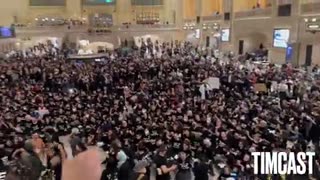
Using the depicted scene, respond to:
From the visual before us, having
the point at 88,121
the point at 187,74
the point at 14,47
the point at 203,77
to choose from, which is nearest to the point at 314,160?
the point at 88,121

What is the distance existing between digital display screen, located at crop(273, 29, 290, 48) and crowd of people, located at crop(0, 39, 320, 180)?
30.1 feet

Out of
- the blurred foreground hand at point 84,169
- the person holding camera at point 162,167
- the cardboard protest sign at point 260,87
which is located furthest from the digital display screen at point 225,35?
the blurred foreground hand at point 84,169

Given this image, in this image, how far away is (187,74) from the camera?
79.8 ft

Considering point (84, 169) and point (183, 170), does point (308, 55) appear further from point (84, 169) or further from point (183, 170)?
point (84, 169)

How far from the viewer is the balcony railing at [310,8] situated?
2739 centimetres

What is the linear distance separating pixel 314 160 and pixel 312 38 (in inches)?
769

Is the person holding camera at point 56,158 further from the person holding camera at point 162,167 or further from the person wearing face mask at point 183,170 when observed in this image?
the person wearing face mask at point 183,170

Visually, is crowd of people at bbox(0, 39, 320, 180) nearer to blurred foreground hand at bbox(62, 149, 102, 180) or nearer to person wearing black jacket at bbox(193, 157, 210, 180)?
person wearing black jacket at bbox(193, 157, 210, 180)

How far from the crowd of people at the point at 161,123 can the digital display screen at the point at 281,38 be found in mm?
9188

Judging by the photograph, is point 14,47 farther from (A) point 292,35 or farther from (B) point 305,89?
(B) point 305,89

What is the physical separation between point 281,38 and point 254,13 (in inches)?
269

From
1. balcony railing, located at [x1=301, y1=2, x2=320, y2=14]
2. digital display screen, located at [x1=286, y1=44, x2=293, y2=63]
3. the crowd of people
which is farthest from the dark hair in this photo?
digital display screen, located at [x1=286, y1=44, x2=293, y2=63]

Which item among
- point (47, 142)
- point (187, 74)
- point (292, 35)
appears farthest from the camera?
point (292, 35)

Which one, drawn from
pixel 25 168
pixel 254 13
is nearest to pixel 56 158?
pixel 25 168
